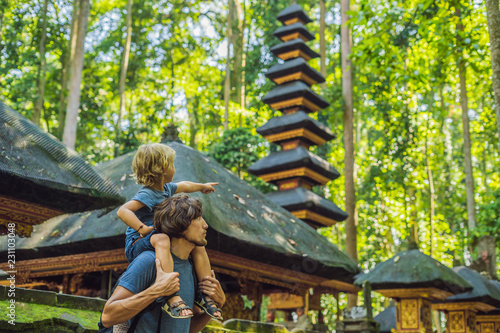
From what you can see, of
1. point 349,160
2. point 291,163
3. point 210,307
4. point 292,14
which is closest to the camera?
point 210,307

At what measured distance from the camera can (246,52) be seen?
25.4m

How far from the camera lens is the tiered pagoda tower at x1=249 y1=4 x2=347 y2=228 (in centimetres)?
1697

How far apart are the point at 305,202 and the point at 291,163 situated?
157 centimetres

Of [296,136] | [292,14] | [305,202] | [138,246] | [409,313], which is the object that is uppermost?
[292,14]

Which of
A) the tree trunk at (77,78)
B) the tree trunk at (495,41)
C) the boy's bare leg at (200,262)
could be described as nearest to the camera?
the boy's bare leg at (200,262)

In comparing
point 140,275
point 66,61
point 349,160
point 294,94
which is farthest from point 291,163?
point 140,275

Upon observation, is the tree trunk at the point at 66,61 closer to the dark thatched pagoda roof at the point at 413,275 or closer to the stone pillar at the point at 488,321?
the dark thatched pagoda roof at the point at 413,275

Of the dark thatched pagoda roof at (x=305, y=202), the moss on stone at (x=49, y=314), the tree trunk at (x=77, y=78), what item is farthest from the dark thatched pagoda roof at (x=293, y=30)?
the moss on stone at (x=49, y=314)

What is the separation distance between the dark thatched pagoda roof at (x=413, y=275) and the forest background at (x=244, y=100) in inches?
294

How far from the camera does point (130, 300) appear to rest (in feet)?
8.50

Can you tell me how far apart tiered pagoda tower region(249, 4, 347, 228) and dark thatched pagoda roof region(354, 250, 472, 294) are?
5.57 meters

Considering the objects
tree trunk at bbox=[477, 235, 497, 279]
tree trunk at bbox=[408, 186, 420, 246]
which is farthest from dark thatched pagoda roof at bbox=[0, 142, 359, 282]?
tree trunk at bbox=[408, 186, 420, 246]

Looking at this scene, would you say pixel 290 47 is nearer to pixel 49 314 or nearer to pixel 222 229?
pixel 222 229

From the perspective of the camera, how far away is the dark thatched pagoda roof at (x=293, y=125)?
17.9 meters
